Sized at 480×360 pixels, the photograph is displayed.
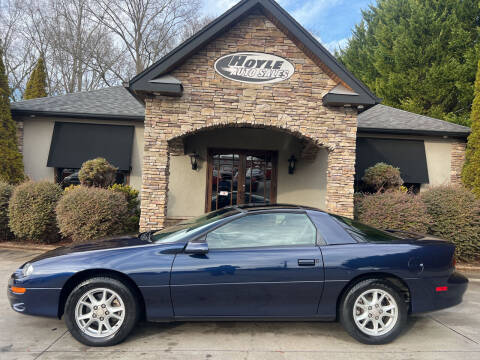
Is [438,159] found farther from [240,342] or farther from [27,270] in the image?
[27,270]

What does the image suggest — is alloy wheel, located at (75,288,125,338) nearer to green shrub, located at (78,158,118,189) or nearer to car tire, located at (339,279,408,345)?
car tire, located at (339,279,408,345)

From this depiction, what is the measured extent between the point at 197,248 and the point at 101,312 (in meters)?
1.14

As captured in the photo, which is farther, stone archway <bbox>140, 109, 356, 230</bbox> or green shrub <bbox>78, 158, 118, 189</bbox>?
green shrub <bbox>78, 158, 118, 189</bbox>

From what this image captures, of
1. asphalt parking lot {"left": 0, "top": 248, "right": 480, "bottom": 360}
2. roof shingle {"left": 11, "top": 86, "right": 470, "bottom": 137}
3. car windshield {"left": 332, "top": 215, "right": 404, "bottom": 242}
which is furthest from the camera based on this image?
roof shingle {"left": 11, "top": 86, "right": 470, "bottom": 137}

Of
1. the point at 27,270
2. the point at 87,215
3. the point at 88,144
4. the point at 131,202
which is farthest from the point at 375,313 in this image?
the point at 88,144

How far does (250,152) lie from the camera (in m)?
9.95

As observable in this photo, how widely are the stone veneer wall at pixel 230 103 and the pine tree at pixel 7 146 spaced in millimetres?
4690

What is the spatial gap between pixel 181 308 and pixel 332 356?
1.54 meters

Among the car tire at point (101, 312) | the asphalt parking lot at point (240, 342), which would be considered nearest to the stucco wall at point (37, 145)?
the asphalt parking lot at point (240, 342)

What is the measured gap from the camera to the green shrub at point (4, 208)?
23.4ft

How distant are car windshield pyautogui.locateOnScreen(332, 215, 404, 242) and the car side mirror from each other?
1.54 m

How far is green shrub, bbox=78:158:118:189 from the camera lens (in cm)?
748

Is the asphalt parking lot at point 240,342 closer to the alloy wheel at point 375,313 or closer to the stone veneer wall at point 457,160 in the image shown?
the alloy wheel at point 375,313

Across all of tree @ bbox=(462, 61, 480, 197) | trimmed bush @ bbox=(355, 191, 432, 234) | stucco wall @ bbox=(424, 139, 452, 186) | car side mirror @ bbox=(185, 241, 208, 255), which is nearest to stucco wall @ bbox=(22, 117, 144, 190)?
car side mirror @ bbox=(185, 241, 208, 255)
